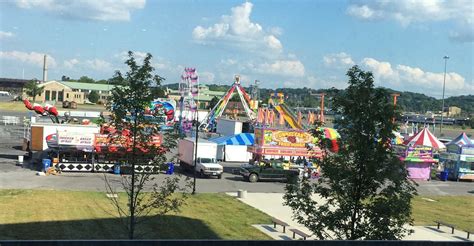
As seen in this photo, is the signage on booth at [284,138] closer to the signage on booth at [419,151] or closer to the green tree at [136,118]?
the signage on booth at [419,151]

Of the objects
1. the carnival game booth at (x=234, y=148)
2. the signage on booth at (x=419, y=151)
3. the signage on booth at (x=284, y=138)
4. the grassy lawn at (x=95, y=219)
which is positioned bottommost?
the grassy lawn at (x=95, y=219)

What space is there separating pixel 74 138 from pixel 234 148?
16.4 meters

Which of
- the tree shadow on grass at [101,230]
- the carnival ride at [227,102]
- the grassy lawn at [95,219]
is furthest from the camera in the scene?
the carnival ride at [227,102]

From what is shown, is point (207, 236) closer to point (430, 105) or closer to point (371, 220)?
point (371, 220)

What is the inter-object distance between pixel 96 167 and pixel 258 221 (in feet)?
54.3

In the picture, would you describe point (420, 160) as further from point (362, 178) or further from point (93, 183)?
point (362, 178)

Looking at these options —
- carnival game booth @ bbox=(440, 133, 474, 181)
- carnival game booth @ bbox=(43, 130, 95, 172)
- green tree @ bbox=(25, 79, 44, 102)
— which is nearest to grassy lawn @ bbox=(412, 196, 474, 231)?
carnival game booth @ bbox=(440, 133, 474, 181)

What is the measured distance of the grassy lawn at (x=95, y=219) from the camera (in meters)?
18.0

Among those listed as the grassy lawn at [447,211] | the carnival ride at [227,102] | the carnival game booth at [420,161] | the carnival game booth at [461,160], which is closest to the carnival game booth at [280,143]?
the carnival game booth at [420,161]

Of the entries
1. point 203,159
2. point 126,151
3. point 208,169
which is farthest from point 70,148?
point 126,151

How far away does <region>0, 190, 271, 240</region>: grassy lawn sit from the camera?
59.1ft

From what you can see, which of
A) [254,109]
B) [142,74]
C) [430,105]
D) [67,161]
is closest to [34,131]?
[67,161]

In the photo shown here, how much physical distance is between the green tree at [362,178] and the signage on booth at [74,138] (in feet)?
81.9

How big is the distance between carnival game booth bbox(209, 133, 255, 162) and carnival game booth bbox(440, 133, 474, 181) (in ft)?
61.0
